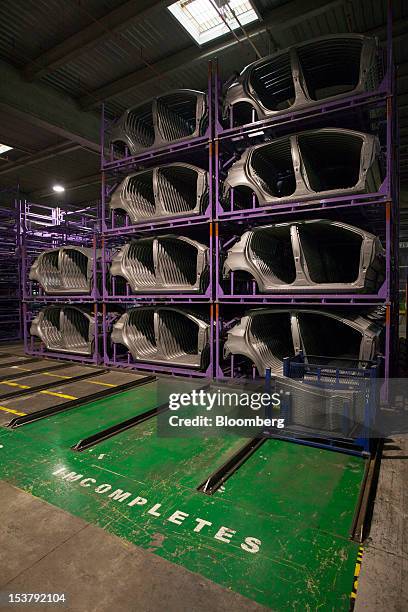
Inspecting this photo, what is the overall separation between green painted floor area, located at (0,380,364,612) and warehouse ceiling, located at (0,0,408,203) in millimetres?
7254

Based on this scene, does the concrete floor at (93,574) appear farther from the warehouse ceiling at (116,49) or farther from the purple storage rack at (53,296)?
the warehouse ceiling at (116,49)

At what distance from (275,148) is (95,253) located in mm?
4314

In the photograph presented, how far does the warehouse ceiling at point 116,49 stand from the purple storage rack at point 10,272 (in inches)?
134

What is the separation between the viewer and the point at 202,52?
7.45 metres

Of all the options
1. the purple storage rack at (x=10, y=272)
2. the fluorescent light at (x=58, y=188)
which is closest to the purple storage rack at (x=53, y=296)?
the purple storage rack at (x=10, y=272)

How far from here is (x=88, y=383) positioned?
6.37m

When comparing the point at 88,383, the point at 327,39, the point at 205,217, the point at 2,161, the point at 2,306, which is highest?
the point at 2,161

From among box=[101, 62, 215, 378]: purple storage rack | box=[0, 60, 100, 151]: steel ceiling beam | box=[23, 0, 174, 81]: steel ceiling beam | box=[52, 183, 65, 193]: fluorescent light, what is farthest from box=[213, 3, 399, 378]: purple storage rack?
box=[52, 183, 65, 193]: fluorescent light

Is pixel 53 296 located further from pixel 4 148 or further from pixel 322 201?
pixel 4 148

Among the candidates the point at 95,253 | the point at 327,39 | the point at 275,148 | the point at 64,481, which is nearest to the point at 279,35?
the point at 327,39

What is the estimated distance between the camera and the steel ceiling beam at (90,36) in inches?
248

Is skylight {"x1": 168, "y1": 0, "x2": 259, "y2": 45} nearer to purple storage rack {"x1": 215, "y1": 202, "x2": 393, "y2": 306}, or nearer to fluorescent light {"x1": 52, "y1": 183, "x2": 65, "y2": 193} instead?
purple storage rack {"x1": 215, "y1": 202, "x2": 393, "y2": 306}

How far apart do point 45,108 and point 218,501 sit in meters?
9.71

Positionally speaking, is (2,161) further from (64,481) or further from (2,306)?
(64,481)
